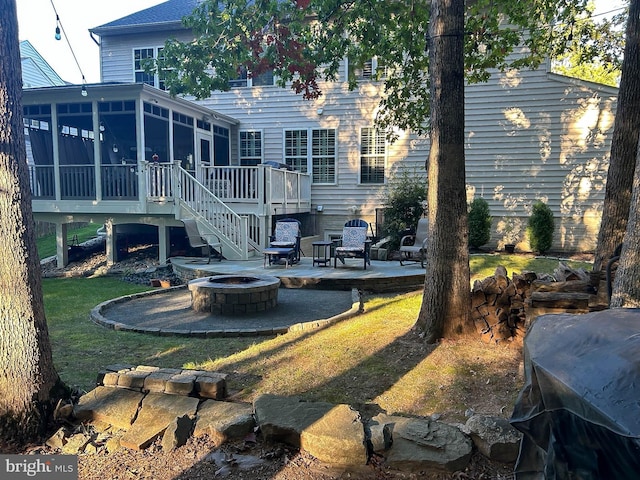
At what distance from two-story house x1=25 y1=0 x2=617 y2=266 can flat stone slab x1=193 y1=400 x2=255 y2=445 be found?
8038 millimetres

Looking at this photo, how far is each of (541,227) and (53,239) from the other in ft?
56.0

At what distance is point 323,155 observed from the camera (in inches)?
567

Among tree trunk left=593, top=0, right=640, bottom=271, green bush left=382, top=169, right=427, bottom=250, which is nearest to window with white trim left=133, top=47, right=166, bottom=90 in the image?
green bush left=382, top=169, right=427, bottom=250

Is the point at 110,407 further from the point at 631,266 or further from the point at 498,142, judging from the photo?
the point at 498,142

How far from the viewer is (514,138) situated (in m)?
12.6

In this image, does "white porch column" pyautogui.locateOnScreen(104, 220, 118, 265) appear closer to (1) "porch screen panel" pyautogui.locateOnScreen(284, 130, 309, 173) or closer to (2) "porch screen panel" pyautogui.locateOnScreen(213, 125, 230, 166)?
(2) "porch screen panel" pyautogui.locateOnScreen(213, 125, 230, 166)

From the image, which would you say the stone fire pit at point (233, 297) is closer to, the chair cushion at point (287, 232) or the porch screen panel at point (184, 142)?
the chair cushion at point (287, 232)

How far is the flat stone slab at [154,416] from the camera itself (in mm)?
2834

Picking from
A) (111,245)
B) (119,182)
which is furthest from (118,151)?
(111,245)

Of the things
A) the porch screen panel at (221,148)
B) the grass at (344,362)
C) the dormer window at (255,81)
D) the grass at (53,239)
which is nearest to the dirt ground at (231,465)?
the grass at (344,362)

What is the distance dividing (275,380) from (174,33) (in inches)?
568

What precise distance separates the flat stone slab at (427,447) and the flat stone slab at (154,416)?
4.61ft

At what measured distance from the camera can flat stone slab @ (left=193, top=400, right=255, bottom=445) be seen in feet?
9.25

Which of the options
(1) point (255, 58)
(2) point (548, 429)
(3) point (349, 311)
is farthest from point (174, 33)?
(2) point (548, 429)
